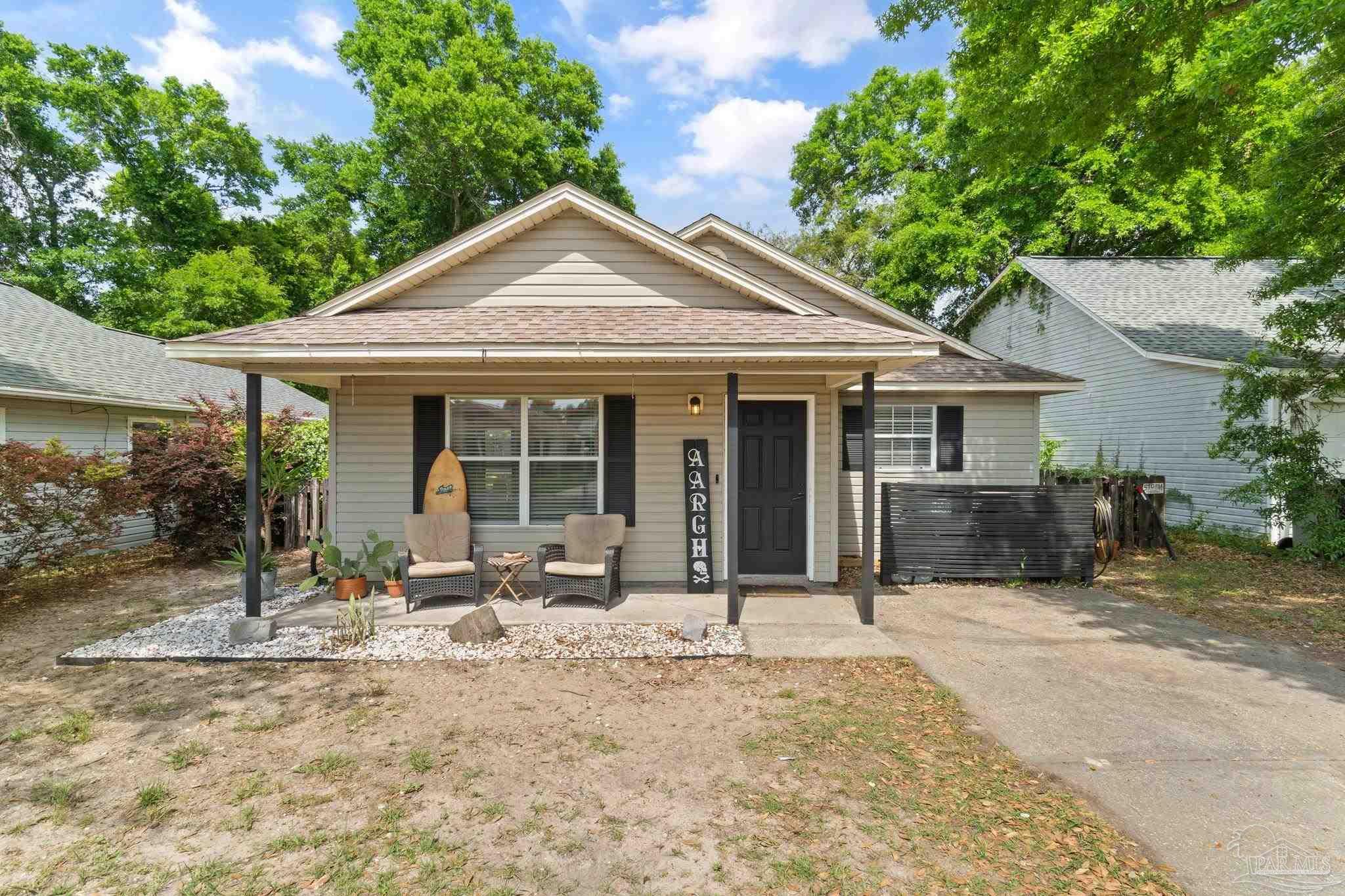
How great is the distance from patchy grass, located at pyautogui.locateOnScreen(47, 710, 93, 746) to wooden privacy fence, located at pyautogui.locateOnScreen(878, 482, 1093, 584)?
730 centimetres

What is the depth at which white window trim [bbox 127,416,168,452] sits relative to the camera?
10008 millimetres

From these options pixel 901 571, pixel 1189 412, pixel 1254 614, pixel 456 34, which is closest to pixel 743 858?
pixel 901 571

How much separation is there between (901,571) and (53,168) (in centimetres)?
3083

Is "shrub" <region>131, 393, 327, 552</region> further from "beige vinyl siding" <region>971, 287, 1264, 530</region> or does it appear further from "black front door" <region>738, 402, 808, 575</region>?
"beige vinyl siding" <region>971, 287, 1264, 530</region>

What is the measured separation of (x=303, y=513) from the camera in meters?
9.85

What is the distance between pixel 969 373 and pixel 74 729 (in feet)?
34.6

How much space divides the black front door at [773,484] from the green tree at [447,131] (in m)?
17.8

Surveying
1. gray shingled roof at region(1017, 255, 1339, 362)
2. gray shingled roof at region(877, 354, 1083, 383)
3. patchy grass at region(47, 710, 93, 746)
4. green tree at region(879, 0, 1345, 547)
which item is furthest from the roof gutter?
gray shingled roof at region(1017, 255, 1339, 362)

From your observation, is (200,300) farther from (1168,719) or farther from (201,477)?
(1168,719)

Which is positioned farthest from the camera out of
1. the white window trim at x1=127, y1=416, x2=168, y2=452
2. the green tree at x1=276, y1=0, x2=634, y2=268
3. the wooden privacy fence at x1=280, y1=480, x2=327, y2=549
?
the green tree at x1=276, y1=0, x2=634, y2=268

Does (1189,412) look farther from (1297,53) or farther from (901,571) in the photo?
(901,571)

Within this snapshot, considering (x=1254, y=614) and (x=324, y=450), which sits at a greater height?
(x=324, y=450)

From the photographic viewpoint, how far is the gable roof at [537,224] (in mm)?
6645

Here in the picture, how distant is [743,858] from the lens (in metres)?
2.54
